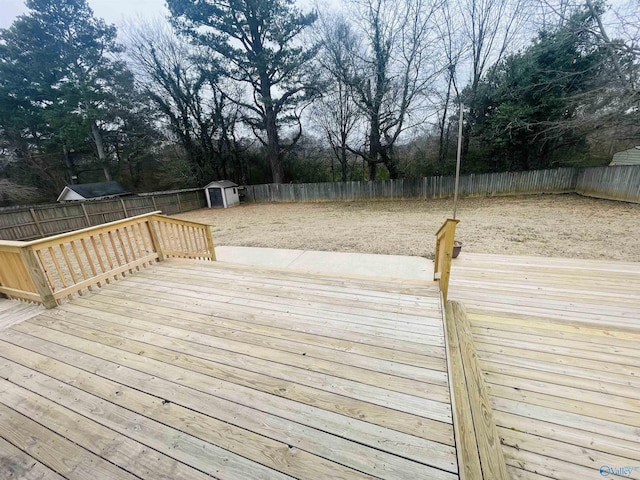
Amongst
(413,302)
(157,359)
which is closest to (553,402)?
(413,302)

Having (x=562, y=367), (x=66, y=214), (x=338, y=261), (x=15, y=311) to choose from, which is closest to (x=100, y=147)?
(x=66, y=214)

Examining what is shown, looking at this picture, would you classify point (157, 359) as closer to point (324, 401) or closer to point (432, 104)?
point (324, 401)

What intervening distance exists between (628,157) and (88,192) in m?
29.3

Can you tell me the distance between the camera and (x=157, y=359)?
1.90 m

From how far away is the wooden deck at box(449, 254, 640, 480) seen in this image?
122 centimetres

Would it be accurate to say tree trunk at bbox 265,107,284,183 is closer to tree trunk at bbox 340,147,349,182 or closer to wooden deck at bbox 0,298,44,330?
tree trunk at bbox 340,147,349,182

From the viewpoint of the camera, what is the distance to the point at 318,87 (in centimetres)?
1367

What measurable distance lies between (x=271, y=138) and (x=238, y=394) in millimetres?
16666

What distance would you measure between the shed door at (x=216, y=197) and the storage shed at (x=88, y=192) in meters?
4.95

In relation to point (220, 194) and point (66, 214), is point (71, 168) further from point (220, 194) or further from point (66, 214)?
point (220, 194)

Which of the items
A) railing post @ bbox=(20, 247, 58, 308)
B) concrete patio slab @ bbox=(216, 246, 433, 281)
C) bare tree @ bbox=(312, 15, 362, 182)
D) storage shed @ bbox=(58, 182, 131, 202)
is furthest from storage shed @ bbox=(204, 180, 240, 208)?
railing post @ bbox=(20, 247, 58, 308)

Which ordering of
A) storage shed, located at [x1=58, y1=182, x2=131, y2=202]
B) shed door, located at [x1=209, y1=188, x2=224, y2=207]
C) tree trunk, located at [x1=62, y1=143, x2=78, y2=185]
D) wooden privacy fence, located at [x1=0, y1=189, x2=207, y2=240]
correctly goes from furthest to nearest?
1. tree trunk, located at [x1=62, y1=143, x2=78, y2=185]
2. shed door, located at [x1=209, y1=188, x2=224, y2=207]
3. storage shed, located at [x1=58, y1=182, x2=131, y2=202]
4. wooden privacy fence, located at [x1=0, y1=189, x2=207, y2=240]

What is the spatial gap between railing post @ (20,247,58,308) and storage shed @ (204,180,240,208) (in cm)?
1398

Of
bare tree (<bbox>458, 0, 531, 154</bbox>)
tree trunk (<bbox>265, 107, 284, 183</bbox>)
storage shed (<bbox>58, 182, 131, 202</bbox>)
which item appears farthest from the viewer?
tree trunk (<bbox>265, 107, 284, 183</bbox>)
